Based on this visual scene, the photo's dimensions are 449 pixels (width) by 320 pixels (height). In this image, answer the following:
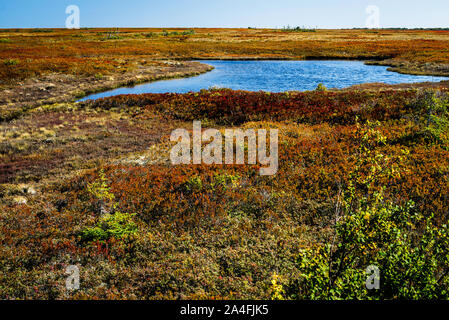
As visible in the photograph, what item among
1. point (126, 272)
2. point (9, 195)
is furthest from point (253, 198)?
point (9, 195)

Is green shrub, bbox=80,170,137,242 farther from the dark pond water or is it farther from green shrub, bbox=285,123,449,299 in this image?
the dark pond water

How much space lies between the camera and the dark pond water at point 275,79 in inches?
1335

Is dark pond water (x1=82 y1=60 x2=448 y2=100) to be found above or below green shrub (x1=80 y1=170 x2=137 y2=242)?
above

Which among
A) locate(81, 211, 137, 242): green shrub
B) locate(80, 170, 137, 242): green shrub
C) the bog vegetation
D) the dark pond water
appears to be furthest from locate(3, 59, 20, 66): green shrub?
locate(81, 211, 137, 242): green shrub

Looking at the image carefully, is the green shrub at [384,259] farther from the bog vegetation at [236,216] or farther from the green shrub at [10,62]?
the green shrub at [10,62]

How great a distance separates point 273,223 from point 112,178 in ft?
24.9

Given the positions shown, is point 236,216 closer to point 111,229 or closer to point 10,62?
point 111,229

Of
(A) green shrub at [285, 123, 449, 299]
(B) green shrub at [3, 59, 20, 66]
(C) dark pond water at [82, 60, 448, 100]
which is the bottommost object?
(A) green shrub at [285, 123, 449, 299]

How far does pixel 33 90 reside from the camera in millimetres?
31516

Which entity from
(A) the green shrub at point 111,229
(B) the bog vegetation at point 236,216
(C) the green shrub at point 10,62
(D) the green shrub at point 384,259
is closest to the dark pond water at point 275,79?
(B) the bog vegetation at point 236,216

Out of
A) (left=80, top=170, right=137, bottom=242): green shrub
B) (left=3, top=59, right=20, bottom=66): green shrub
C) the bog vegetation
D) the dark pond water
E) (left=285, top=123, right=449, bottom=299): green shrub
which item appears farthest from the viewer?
(left=3, top=59, right=20, bottom=66): green shrub

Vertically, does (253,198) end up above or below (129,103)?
below

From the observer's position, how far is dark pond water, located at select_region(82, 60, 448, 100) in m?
33.9
